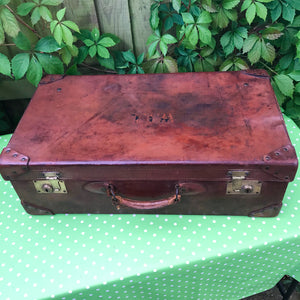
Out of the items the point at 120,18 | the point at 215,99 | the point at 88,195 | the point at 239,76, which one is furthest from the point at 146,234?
the point at 120,18

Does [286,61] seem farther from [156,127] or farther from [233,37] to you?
[156,127]

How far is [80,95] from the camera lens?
3.47 feet

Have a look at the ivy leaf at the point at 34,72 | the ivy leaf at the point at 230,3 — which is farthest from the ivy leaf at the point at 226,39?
the ivy leaf at the point at 34,72

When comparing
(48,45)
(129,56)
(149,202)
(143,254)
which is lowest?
(143,254)

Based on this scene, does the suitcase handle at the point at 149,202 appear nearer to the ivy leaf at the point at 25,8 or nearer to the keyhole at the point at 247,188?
the keyhole at the point at 247,188

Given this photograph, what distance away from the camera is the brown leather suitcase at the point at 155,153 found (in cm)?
82

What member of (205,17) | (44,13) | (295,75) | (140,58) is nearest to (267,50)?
(295,75)

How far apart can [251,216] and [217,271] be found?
0.20 meters

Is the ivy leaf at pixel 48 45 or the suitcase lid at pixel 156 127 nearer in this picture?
the suitcase lid at pixel 156 127

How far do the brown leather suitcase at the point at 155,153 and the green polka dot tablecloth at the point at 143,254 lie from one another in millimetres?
45

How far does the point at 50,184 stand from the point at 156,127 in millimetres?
361

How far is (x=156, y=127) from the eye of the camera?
91 cm

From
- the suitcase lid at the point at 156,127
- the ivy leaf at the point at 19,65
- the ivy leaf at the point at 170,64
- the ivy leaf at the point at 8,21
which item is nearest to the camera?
the suitcase lid at the point at 156,127

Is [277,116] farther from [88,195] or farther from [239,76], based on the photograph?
[88,195]
